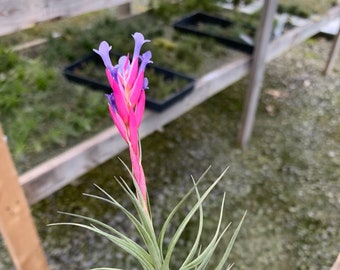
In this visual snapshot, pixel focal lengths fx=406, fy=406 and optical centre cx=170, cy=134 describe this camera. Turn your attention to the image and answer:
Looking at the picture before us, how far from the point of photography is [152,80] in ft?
7.18

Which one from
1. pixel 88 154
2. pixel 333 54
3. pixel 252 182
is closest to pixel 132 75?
pixel 88 154

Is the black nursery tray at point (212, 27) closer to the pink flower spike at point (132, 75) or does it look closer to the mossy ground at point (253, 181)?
the mossy ground at point (253, 181)

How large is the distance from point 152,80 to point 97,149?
25.0 inches

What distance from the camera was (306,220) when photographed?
6.76 feet

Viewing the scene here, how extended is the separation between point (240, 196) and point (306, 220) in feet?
1.14

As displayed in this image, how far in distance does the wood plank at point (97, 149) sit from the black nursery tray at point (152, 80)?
0.18 feet

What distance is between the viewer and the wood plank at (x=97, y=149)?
4.95 feet

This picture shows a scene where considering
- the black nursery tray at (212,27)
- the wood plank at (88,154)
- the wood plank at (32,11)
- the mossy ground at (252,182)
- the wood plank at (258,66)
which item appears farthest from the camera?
the black nursery tray at (212,27)

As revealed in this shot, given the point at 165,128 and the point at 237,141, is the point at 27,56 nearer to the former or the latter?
the point at 165,128

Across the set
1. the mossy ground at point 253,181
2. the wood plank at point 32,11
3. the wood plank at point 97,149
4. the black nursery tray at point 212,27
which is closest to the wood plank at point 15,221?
the wood plank at point 97,149

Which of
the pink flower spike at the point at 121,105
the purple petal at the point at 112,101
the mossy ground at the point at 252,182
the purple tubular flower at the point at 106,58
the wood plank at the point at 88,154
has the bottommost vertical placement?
the mossy ground at the point at 252,182

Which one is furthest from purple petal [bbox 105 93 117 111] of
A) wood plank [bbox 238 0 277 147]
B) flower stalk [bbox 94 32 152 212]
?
wood plank [bbox 238 0 277 147]

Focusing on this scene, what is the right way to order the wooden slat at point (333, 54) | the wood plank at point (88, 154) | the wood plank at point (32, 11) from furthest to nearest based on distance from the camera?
1. the wooden slat at point (333, 54)
2. the wood plank at point (88, 154)
3. the wood plank at point (32, 11)

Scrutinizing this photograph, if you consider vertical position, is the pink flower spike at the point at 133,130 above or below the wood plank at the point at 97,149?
above
